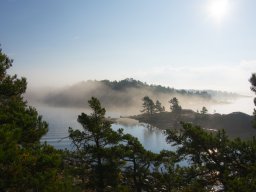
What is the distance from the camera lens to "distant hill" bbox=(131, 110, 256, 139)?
12204cm

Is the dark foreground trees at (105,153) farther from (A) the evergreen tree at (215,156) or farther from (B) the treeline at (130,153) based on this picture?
(A) the evergreen tree at (215,156)

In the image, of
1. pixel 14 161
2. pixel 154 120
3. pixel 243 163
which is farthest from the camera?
pixel 154 120

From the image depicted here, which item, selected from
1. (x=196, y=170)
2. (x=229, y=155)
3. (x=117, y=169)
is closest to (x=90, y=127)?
(x=117, y=169)

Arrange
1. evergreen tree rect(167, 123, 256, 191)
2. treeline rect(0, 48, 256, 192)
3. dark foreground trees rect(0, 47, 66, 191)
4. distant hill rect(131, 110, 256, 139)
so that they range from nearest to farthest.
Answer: dark foreground trees rect(0, 47, 66, 191)
treeline rect(0, 48, 256, 192)
evergreen tree rect(167, 123, 256, 191)
distant hill rect(131, 110, 256, 139)

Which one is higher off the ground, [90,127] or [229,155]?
[90,127]

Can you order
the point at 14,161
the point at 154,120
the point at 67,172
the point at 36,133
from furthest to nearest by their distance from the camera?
the point at 154,120 → the point at 67,172 → the point at 36,133 → the point at 14,161

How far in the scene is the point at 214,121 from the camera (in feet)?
479

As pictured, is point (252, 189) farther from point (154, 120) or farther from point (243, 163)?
point (154, 120)

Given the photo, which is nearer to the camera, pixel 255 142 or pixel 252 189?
pixel 252 189

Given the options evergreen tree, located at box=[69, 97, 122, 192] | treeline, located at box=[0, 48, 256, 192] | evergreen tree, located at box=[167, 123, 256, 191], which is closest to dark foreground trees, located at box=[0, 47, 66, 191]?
treeline, located at box=[0, 48, 256, 192]

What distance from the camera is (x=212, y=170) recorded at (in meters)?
24.8

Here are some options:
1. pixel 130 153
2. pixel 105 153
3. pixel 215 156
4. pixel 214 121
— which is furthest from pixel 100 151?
pixel 214 121

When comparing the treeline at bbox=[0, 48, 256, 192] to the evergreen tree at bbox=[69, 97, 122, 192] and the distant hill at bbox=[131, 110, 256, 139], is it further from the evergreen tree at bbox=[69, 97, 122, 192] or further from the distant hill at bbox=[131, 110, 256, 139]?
the distant hill at bbox=[131, 110, 256, 139]

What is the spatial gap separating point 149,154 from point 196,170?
4.11 metres
